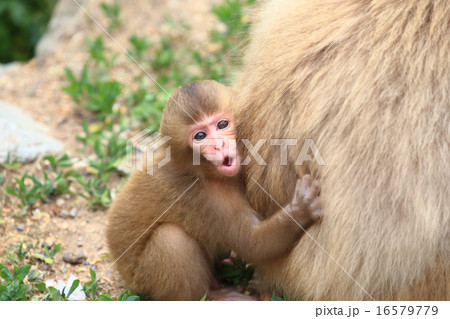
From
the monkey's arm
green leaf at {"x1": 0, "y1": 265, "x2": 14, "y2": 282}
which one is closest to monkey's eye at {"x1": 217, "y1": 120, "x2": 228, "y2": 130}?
the monkey's arm

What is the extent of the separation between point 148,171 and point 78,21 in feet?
12.7

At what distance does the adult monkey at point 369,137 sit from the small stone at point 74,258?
61.4 inches

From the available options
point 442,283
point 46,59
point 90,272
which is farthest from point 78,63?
point 442,283

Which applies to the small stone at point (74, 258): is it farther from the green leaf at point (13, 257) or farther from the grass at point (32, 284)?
the green leaf at point (13, 257)

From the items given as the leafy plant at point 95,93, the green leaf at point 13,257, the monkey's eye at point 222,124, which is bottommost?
the green leaf at point 13,257

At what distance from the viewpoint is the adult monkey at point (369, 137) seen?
9.56ft

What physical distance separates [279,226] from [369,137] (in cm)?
66

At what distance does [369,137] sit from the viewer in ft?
9.74

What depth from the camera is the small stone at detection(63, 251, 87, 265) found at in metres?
4.21

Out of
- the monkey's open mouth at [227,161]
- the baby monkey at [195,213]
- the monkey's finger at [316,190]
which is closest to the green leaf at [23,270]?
the baby monkey at [195,213]

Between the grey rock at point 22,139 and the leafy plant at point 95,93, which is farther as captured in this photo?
the leafy plant at point 95,93
